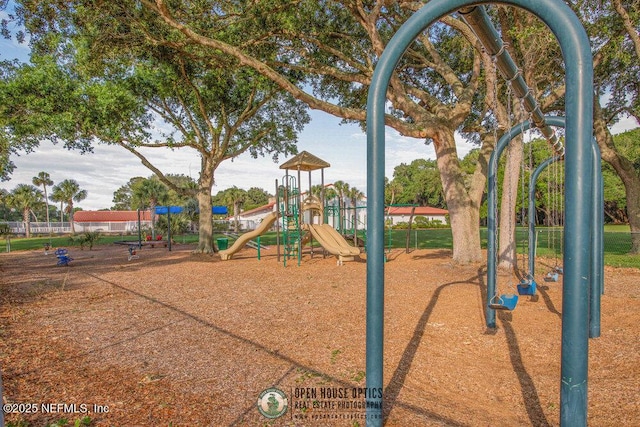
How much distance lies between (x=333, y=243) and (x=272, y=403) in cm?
1032

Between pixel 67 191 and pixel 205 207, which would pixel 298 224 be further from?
pixel 67 191

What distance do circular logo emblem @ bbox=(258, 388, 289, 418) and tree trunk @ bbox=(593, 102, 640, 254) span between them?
1616cm

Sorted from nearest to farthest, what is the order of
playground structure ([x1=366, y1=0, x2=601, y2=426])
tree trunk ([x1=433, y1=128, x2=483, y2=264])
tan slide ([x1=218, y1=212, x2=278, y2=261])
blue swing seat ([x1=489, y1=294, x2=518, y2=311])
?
playground structure ([x1=366, y1=0, x2=601, y2=426])
blue swing seat ([x1=489, y1=294, x2=518, y2=311])
tree trunk ([x1=433, y1=128, x2=483, y2=264])
tan slide ([x1=218, y1=212, x2=278, y2=261])

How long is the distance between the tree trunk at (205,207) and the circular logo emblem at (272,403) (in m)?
15.7

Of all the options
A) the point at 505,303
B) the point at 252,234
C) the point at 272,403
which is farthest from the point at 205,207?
the point at 505,303

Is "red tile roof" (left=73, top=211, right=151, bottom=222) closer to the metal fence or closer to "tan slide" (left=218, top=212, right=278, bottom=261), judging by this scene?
the metal fence

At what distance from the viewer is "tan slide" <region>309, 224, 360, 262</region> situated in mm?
12766

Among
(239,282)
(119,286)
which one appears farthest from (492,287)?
(119,286)

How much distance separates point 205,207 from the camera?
60.2 ft

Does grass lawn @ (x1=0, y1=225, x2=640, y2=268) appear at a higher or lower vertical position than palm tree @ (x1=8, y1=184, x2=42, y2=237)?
lower

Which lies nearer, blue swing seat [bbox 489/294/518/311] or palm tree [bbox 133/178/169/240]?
blue swing seat [bbox 489/294/518/311]

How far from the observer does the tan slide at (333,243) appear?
1277 cm

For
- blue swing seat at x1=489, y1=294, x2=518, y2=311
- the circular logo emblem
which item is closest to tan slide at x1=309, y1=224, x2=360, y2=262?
blue swing seat at x1=489, y1=294, x2=518, y2=311

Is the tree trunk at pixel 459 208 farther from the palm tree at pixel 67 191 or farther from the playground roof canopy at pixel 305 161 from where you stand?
the palm tree at pixel 67 191
